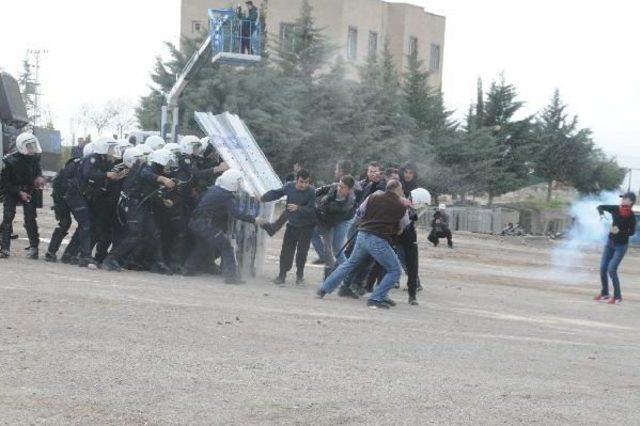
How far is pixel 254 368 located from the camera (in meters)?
8.21

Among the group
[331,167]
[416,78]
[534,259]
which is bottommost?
[534,259]

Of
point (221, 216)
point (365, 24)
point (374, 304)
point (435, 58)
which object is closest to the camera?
point (374, 304)

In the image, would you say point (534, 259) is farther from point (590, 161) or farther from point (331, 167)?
point (590, 161)

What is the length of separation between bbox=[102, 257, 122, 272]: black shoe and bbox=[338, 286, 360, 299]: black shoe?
127 inches

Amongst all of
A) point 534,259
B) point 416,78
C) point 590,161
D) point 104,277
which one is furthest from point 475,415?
point 590,161

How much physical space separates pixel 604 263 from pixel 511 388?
32.3 ft

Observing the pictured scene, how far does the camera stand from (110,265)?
583 inches

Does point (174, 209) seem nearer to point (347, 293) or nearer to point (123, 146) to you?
point (123, 146)

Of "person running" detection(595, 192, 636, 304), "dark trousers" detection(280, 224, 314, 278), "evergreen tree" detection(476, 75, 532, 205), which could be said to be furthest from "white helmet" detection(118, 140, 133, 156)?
"evergreen tree" detection(476, 75, 532, 205)

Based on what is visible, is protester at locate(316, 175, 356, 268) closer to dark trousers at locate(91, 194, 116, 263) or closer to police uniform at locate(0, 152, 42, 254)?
dark trousers at locate(91, 194, 116, 263)

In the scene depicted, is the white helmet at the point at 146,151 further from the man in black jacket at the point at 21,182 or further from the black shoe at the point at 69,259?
the black shoe at the point at 69,259

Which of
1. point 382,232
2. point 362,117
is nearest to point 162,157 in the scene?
point 382,232

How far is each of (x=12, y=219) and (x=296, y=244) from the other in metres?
4.22

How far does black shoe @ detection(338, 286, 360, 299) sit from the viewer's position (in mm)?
14320
